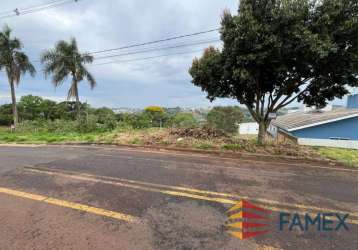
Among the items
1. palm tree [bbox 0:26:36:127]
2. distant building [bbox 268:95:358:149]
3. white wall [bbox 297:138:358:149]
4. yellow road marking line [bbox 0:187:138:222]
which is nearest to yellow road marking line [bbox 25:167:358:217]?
yellow road marking line [bbox 0:187:138:222]

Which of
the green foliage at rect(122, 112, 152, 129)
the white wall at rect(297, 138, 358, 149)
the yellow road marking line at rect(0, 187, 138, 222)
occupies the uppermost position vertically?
the green foliage at rect(122, 112, 152, 129)

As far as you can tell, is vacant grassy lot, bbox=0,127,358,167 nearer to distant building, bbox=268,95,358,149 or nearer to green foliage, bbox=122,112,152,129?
distant building, bbox=268,95,358,149

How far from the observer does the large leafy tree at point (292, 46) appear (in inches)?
208

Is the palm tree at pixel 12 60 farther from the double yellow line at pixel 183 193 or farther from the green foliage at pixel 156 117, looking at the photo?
the double yellow line at pixel 183 193

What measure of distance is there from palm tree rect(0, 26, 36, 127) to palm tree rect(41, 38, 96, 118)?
3527 mm

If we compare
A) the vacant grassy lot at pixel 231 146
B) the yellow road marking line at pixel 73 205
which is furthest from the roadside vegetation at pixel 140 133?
the yellow road marking line at pixel 73 205

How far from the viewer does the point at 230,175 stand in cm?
451

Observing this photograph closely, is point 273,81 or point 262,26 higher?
point 262,26

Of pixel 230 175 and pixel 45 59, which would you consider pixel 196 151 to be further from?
pixel 45 59

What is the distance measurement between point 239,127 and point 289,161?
30.1 m

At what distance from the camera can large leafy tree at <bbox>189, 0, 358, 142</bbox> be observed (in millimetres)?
5273

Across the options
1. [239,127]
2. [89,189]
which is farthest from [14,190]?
[239,127]

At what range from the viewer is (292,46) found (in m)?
5.56

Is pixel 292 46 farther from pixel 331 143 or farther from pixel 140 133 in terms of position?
pixel 331 143
